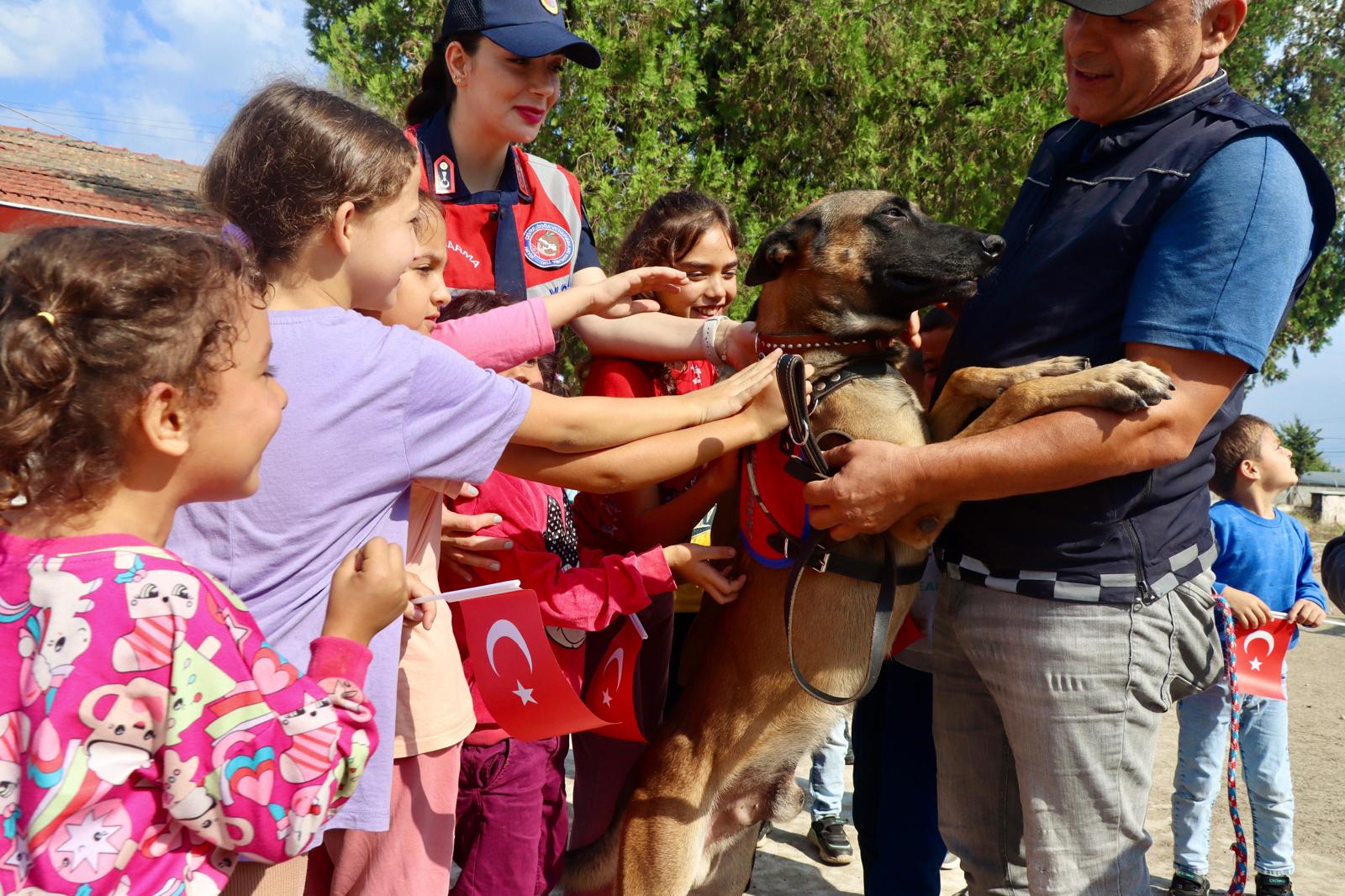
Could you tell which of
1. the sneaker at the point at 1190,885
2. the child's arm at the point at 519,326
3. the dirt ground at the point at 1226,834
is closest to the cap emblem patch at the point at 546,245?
the child's arm at the point at 519,326

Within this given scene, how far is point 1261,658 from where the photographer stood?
10.6 ft

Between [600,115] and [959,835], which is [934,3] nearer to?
[600,115]

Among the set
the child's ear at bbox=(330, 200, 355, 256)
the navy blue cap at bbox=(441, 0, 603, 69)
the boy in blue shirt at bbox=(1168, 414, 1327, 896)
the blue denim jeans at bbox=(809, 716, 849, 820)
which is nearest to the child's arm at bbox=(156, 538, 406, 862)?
the child's ear at bbox=(330, 200, 355, 256)

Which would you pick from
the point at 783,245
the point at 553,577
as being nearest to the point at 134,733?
the point at 553,577

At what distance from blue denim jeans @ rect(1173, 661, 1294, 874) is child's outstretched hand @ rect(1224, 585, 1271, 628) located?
1.20 feet

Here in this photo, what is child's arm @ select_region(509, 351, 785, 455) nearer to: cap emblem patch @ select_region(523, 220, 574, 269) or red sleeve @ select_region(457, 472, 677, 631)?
red sleeve @ select_region(457, 472, 677, 631)

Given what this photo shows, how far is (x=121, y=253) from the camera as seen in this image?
1.44 metres

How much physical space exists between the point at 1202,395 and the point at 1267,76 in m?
25.5

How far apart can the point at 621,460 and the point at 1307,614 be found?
145 inches

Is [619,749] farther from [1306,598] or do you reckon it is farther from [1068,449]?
[1306,598]

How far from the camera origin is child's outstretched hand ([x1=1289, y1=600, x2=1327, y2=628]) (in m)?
4.37

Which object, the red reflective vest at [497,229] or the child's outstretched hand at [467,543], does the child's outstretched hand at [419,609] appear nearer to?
the child's outstretched hand at [467,543]

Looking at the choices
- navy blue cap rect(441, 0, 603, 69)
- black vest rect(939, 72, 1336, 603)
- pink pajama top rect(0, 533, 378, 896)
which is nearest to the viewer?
pink pajama top rect(0, 533, 378, 896)

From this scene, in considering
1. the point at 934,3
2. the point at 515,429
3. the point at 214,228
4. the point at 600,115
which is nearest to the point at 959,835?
the point at 515,429
